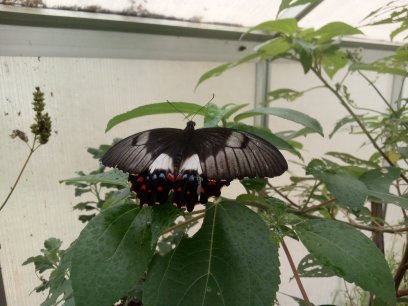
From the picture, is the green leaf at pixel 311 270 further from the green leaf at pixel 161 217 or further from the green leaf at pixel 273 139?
the green leaf at pixel 161 217

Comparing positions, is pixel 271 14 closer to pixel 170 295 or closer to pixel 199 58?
pixel 199 58

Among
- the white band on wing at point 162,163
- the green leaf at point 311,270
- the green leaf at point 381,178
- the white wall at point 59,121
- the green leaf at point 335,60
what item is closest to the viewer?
the white band on wing at point 162,163

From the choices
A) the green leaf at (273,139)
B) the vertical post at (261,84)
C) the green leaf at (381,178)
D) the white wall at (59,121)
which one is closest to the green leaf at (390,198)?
the green leaf at (381,178)

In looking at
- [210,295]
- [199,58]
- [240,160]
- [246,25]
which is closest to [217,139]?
[240,160]

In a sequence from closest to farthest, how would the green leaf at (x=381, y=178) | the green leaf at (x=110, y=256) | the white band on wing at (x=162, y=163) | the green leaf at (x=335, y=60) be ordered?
the green leaf at (x=110, y=256), the white band on wing at (x=162, y=163), the green leaf at (x=381, y=178), the green leaf at (x=335, y=60)

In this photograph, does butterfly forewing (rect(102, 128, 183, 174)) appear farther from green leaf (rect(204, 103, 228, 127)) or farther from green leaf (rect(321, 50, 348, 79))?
green leaf (rect(321, 50, 348, 79))

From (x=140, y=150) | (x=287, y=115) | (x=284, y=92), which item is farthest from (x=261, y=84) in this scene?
(x=140, y=150)
